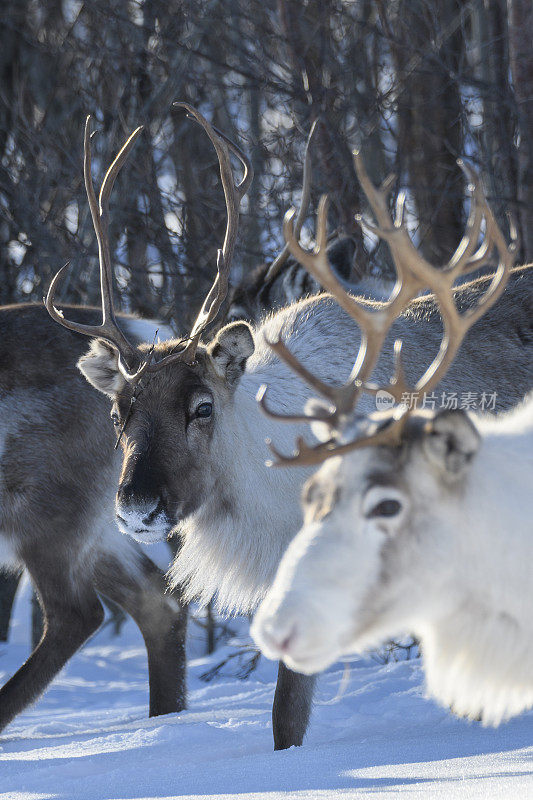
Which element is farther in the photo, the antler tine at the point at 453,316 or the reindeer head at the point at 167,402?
the reindeer head at the point at 167,402

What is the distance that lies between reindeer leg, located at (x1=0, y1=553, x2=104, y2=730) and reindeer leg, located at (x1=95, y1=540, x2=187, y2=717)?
274 mm

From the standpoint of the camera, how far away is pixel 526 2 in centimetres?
559

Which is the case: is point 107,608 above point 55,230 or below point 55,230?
below

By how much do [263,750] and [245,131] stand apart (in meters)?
4.33

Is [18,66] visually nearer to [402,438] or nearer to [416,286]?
[416,286]

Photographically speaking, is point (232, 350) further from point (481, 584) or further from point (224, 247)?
point (481, 584)

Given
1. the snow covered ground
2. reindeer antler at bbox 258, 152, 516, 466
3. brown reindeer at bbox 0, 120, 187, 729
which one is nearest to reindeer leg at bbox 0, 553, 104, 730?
brown reindeer at bbox 0, 120, 187, 729

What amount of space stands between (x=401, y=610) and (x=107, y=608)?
A: 5.33 meters

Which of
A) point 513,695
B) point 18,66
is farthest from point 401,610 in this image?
point 18,66

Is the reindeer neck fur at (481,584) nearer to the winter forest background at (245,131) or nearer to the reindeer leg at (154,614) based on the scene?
the reindeer leg at (154,614)

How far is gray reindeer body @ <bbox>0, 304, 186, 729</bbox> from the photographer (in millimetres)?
4266

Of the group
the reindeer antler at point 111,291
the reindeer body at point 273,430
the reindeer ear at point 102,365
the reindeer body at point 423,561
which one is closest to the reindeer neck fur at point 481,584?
the reindeer body at point 423,561

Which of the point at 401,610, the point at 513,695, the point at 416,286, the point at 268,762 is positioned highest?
the point at 416,286

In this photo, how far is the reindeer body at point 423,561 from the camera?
6.84ft
